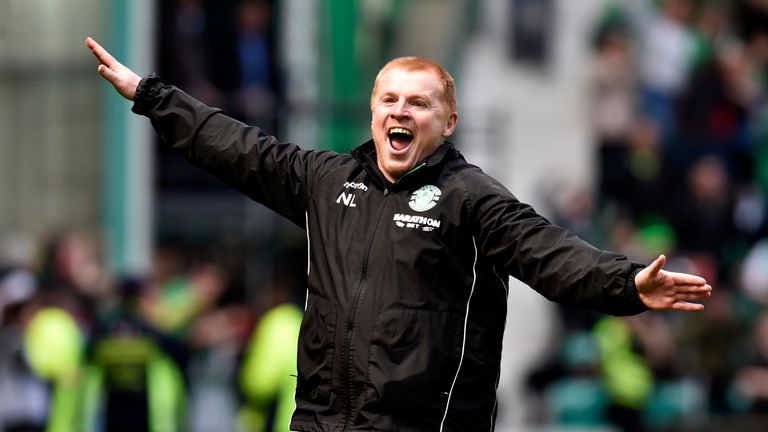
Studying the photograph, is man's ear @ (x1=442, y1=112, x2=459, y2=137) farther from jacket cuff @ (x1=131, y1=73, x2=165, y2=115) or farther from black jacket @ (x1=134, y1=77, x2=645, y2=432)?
jacket cuff @ (x1=131, y1=73, x2=165, y2=115)

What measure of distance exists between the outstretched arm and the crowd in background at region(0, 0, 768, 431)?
7.16m

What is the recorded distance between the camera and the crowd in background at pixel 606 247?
43.0 ft

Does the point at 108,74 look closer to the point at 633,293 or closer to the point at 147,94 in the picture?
the point at 147,94

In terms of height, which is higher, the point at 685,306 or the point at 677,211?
the point at 677,211

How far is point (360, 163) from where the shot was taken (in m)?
6.22

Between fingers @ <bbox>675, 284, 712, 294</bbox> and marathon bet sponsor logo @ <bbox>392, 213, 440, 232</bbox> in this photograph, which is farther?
marathon bet sponsor logo @ <bbox>392, 213, 440, 232</bbox>

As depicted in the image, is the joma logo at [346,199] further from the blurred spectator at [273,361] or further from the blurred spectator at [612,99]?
the blurred spectator at [612,99]

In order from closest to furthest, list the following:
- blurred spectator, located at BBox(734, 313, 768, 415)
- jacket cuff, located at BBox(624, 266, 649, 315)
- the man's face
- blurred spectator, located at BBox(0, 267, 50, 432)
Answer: jacket cuff, located at BBox(624, 266, 649, 315), the man's face, blurred spectator, located at BBox(0, 267, 50, 432), blurred spectator, located at BBox(734, 313, 768, 415)

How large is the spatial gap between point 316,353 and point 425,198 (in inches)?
24.8

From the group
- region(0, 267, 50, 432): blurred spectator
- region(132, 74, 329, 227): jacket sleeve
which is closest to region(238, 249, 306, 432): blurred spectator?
region(0, 267, 50, 432): blurred spectator

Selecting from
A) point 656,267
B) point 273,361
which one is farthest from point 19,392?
point 656,267

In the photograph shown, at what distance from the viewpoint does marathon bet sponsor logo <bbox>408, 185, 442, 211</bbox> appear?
604 cm

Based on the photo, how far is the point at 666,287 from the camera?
18.4ft

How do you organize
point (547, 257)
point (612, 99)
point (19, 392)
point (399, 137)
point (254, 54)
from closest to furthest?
point (547, 257) < point (399, 137) < point (19, 392) < point (254, 54) < point (612, 99)
